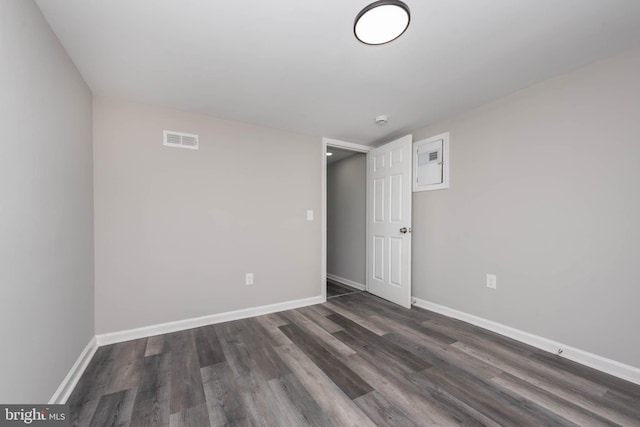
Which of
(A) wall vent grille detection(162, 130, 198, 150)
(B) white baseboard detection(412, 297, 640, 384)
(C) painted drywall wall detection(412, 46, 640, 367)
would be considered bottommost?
(B) white baseboard detection(412, 297, 640, 384)

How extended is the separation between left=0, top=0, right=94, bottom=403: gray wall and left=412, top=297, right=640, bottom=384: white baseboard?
335 cm

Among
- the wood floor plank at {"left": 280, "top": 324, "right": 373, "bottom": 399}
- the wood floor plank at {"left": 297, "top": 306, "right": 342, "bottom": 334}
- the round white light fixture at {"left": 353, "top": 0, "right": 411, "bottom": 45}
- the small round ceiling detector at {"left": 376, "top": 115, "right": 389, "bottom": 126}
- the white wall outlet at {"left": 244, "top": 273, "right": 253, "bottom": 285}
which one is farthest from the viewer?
the white wall outlet at {"left": 244, "top": 273, "right": 253, "bottom": 285}

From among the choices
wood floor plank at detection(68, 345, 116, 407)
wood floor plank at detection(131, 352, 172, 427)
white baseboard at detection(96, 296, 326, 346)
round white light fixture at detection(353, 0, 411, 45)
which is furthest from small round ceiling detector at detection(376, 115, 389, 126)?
wood floor plank at detection(68, 345, 116, 407)

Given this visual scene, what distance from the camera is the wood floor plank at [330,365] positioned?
1.67m

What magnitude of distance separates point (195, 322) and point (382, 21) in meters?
3.01

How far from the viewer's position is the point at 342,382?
174cm

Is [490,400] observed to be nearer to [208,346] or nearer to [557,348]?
[557,348]

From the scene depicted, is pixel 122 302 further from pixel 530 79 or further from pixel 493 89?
pixel 530 79

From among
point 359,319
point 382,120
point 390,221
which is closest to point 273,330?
point 359,319

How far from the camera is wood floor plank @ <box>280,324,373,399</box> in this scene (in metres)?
1.67

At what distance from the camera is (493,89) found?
2.27 meters

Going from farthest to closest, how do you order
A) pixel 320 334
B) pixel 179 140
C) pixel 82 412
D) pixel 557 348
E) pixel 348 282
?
pixel 348 282, pixel 179 140, pixel 320 334, pixel 557 348, pixel 82 412

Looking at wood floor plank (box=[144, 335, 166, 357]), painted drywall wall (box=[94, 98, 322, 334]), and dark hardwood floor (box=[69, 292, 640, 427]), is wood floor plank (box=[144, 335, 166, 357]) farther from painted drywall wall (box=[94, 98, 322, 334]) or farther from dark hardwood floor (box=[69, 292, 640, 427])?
painted drywall wall (box=[94, 98, 322, 334])

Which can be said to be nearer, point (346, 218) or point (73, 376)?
point (73, 376)
